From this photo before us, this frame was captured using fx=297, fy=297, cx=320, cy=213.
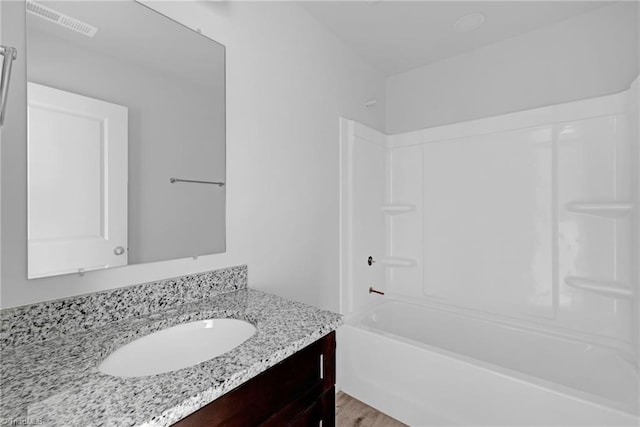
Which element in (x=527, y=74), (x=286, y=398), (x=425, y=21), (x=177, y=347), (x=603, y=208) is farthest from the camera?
(x=527, y=74)

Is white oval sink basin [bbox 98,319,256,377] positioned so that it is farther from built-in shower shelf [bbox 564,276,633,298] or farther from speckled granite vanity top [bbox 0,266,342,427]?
built-in shower shelf [bbox 564,276,633,298]

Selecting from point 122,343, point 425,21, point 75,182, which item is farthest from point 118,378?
point 425,21

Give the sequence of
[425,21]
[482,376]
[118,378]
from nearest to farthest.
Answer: [118,378]
[482,376]
[425,21]

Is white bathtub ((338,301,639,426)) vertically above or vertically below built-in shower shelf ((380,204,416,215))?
below

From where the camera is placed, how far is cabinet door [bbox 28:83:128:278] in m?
0.88

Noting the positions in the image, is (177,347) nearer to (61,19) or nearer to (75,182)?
(75,182)

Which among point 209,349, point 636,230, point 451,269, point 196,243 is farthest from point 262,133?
point 636,230

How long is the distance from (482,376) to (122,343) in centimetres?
160

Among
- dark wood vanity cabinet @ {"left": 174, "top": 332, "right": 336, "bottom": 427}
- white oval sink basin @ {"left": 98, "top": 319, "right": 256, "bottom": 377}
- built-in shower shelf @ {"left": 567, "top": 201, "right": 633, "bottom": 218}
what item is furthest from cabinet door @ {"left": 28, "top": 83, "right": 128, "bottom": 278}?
built-in shower shelf @ {"left": 567, "top": 201, "right": 633, "bottom": 218}

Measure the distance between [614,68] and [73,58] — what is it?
287 cm

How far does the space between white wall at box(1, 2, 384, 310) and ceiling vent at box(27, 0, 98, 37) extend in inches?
6.8

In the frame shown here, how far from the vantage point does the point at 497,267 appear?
2.24 meters

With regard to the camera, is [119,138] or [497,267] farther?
[497,267]

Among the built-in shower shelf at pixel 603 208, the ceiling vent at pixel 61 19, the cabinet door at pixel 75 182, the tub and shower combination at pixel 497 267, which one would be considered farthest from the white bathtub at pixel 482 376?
the ceiling vent at pixel 61 19
